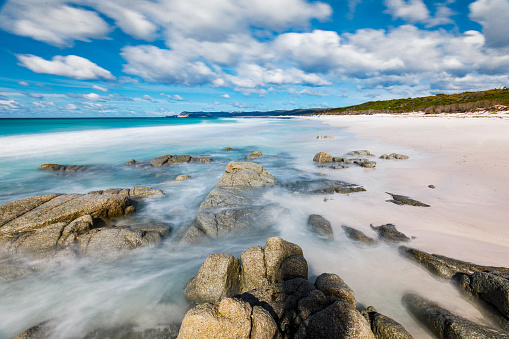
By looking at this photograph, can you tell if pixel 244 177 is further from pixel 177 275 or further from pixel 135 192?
pixel 177 275

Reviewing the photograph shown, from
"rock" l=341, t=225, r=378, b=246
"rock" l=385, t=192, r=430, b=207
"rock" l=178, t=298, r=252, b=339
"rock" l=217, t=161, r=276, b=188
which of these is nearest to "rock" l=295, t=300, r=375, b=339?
"rock" l=178, t=298, r=252, b=339

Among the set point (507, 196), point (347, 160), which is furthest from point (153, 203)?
point (507, 196)

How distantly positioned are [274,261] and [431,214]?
16.9 feet

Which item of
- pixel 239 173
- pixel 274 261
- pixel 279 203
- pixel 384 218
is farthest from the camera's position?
pixel 239 173

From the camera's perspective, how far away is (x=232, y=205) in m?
7.97

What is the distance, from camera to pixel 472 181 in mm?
8570

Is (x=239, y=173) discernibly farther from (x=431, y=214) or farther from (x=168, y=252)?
(x=431, y=214)

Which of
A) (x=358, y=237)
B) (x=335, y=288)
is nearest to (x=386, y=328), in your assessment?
(x=335, y=288)

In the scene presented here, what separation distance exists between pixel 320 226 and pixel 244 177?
14.8 ft

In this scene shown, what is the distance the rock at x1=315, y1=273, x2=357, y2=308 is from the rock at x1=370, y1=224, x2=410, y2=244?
107 inches

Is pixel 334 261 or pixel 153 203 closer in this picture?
pixel 334 261

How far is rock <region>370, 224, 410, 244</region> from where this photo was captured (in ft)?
17.6

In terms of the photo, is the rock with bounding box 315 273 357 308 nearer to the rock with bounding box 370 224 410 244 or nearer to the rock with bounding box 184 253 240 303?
the rock with bounding box 184 253 240 303

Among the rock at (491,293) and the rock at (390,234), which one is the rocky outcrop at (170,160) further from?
the rock at (491,293)
